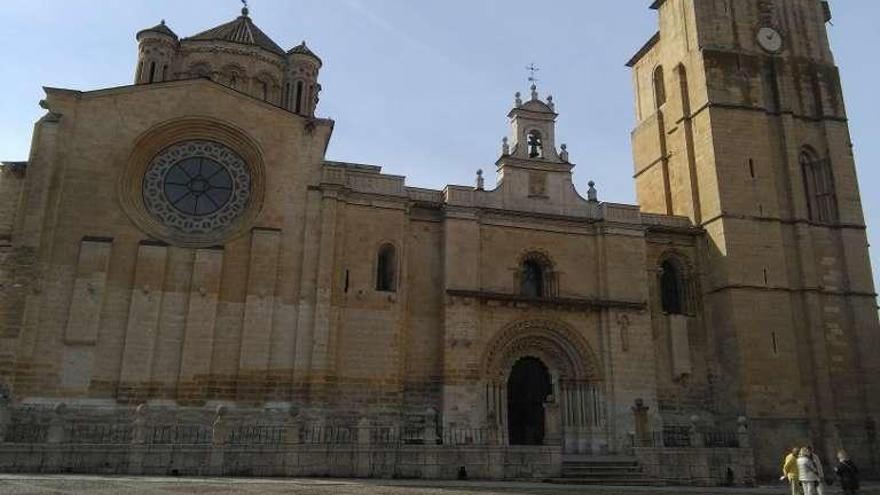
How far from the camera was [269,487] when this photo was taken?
1344cm

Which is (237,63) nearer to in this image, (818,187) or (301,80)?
(301,80)

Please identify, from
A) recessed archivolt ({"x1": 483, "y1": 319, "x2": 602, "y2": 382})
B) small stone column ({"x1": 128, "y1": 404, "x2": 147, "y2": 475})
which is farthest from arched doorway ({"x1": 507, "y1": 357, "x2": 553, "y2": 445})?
small stone column ({"x1": 128, "y1": 404, "x2": 147, "y2": 475})

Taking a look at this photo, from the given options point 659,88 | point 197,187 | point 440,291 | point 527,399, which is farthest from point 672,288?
point 197,187

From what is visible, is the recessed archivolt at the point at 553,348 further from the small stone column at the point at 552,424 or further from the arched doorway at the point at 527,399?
the small stone column at the point at 552,424

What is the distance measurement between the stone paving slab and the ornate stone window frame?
8145 mm

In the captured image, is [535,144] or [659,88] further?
[659,88]

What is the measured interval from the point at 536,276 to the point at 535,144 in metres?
4.86

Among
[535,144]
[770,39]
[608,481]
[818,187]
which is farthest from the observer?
[770,39]

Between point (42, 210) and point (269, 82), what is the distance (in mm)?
12749

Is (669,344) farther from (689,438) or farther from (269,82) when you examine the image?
(269,82)

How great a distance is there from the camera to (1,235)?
19641 mm

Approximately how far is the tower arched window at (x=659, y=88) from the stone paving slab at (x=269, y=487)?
18.1 meters

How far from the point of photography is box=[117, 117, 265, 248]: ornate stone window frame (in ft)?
68.1

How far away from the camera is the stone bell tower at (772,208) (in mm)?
23812
